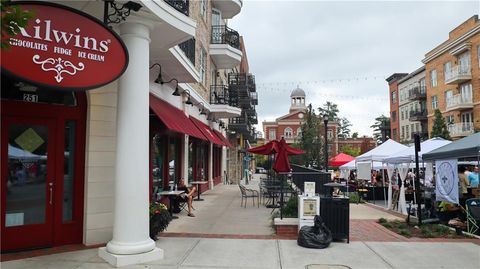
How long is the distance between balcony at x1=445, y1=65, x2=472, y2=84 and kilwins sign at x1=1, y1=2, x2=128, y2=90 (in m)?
42.5

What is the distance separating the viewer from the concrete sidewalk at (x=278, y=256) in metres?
6.43

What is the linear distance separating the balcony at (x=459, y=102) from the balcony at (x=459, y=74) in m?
1.68

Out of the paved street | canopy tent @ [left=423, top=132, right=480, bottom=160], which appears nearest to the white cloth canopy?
canopy tent @ [left=423, top=132, right=480, bottom=160]

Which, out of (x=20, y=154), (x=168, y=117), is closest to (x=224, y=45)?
(x=168, y=117)

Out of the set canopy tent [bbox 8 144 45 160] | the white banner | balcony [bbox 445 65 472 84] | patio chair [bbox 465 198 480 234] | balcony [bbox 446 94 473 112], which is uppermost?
balcony [bbox 445 65 472 84]

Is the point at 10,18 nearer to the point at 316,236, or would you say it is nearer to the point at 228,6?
the point at 316,236

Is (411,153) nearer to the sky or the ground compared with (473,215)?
nearer to the sky

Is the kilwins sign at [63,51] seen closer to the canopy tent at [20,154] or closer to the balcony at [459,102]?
the canopy tent at [20,154]

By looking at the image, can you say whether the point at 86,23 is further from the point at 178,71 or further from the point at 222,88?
the point at 222,88

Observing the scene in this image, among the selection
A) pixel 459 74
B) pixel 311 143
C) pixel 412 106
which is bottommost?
pixel 311 143

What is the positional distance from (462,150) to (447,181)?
1.21 m

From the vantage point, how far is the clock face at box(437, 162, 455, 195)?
402 inches

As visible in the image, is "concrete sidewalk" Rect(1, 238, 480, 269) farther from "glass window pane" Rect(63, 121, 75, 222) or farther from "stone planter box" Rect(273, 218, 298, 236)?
"glass window pane" Rect(63, 121, 75, 222)

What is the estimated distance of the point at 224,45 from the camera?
22.3 m
